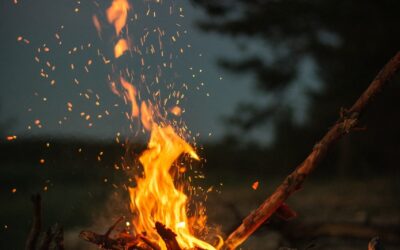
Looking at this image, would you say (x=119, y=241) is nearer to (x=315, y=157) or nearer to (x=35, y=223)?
(x=35, y=223)

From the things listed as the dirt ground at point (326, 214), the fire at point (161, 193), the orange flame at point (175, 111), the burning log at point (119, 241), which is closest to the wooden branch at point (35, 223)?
the burning log at point (119, 241)

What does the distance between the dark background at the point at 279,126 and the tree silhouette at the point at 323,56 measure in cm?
2

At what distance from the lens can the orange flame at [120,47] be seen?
486 cm

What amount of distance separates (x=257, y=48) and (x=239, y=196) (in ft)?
11.5

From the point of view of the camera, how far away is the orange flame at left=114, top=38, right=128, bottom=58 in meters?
4.86

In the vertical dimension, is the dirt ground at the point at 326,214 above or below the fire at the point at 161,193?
above

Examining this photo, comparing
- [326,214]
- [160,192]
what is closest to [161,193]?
[160,192]

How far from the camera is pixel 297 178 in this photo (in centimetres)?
390

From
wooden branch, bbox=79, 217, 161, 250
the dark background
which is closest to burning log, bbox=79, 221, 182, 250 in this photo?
wooden branch, bbox=79, 217, 161, 250

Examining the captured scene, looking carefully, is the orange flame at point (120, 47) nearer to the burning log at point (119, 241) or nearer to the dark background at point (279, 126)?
the burning log at point (119, 241)

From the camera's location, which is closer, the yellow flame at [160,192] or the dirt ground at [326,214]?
the yellow flame at [160,192]

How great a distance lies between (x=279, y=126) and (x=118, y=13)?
9.95 meters

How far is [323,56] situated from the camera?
13172 mm

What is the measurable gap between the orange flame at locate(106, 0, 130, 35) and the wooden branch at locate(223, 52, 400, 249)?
6.49 feet
